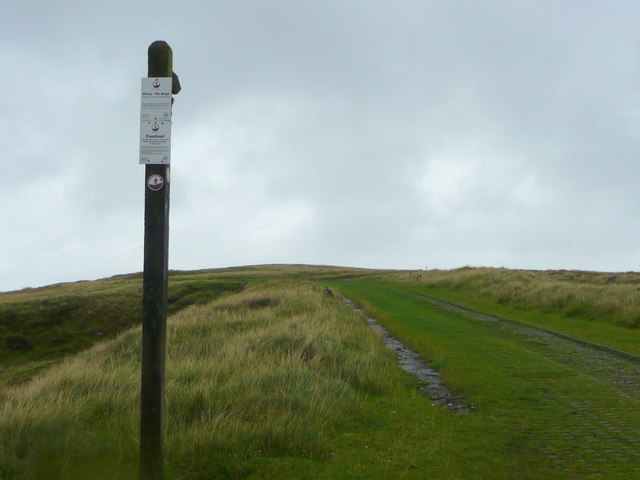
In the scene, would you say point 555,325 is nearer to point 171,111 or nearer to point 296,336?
point 296,336

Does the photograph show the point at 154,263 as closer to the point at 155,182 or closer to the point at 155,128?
the point at 155,182

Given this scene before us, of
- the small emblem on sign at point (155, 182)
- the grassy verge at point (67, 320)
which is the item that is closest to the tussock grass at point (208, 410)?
the small emblem on sign at point (155, 182)

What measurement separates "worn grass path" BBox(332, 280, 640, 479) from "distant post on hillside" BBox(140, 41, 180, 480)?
3.59 meters

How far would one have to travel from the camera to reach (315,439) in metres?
7.37

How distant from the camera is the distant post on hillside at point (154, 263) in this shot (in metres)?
5.73

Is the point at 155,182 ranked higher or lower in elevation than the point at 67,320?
higher

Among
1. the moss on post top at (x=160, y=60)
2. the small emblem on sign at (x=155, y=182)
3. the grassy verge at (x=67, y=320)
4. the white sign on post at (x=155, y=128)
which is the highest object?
the moss on post top at (x=160, y=60)

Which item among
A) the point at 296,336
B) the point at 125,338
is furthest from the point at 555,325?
the point at 125,338

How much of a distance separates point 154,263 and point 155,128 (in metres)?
1.30

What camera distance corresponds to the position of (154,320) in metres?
5.72

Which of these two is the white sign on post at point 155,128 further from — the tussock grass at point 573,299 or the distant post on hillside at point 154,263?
the tussock grass at point 573,299

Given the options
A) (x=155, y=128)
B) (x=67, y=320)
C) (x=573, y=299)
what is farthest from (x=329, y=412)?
(x=67, y=320)

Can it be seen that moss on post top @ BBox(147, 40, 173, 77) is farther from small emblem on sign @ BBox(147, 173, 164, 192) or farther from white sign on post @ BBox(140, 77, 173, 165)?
small emblem on sign @ BBox(147, 173, 164, 192)

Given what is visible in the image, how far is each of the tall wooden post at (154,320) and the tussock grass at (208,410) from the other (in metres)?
0.46
